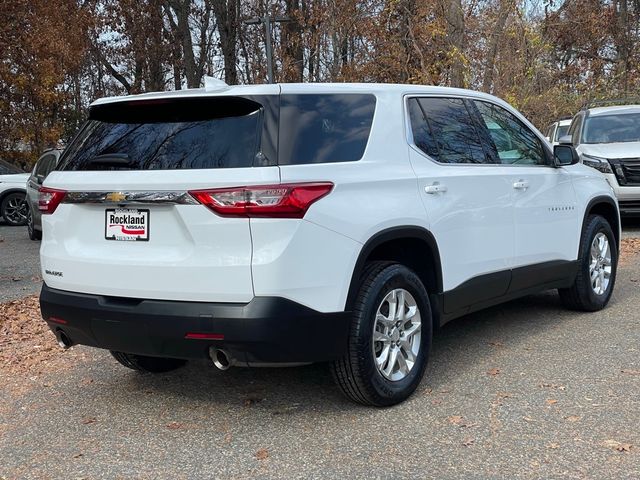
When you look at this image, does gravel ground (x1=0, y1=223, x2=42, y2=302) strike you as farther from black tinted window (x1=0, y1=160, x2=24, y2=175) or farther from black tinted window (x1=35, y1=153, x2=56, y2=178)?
black tinted window (x1=0, y1=160, x2=24, y2=175)

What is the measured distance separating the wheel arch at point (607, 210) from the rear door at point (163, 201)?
3.60 metres

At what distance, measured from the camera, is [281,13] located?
76.0 feet

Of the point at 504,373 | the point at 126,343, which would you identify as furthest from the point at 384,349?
the point at 126,343

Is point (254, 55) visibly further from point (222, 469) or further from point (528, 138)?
point (222, 469)

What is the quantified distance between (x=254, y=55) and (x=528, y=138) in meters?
20.0

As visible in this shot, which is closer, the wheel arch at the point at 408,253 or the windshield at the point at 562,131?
the wheel arch at the point at 408,253

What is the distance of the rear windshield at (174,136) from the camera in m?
3.55

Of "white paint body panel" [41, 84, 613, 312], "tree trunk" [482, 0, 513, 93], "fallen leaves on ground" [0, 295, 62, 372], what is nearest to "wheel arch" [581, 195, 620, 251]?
"white paint body panel" [41, 84, 613, 312]

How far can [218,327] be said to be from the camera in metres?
3.46

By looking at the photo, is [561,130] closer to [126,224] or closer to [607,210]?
[607,210]

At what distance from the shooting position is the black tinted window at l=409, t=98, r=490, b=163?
4.49 m

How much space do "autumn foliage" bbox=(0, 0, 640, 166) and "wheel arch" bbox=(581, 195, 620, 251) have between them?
272 inches

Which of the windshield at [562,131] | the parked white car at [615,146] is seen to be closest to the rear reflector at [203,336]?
the parked white car at [615,146]

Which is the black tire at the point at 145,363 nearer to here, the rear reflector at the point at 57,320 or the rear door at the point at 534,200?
the rear reflector at the point at 57,320
